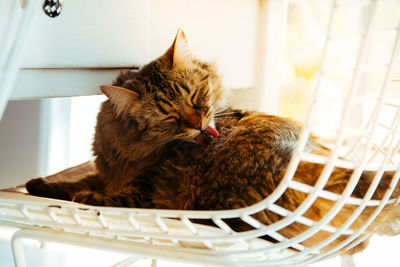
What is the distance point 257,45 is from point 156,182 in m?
1.16

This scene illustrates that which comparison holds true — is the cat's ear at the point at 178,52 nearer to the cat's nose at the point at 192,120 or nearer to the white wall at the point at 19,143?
the cat's nose at the point at 192,120

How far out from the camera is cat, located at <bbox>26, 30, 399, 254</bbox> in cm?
79

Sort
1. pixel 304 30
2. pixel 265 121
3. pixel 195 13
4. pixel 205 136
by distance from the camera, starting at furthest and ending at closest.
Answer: pixel 304 30 < pixel 195 13 < pixel 205 136 < pixel 265 121

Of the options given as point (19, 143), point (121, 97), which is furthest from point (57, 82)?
point (19, 143)

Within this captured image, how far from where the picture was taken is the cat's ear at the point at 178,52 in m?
1.12

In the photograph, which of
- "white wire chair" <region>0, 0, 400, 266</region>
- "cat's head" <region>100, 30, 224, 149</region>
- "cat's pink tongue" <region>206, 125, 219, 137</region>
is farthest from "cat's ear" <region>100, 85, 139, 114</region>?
"white wire chair" <region>0, 0, 400, 266</region>

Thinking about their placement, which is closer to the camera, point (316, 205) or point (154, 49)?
point (316, 205)

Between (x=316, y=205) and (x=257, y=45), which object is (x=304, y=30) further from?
(x=316, y=205)

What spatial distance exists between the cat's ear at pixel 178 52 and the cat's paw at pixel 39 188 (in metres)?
0.46

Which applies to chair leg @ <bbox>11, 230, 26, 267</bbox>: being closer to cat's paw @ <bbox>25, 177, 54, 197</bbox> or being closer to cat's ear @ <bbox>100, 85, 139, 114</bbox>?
cat's paw @ <bbox>25, 177, 54, 197</bbox>

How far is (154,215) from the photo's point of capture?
0.71 meters

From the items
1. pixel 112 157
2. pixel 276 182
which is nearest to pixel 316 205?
pixel 276 182

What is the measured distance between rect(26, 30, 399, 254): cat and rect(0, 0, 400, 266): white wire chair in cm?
7

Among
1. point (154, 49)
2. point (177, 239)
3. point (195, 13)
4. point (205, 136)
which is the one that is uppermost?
point (195, 13)
